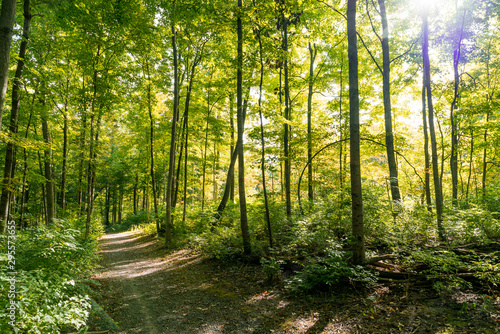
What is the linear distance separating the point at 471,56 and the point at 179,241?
53.3 ft

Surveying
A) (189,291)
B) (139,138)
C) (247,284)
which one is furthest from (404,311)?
(139,138)

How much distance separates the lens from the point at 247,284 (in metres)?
6.77

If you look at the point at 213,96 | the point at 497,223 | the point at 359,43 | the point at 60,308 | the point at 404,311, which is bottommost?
the point at 404,311

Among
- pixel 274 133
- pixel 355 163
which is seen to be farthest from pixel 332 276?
pixel 274 133

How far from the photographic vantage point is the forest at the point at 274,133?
433cm

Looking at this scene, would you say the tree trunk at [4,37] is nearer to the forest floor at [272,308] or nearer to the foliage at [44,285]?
the foliage at [44,285]

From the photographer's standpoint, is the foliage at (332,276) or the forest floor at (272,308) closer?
the forest floor at (272,308)

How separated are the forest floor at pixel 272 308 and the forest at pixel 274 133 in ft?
0.37

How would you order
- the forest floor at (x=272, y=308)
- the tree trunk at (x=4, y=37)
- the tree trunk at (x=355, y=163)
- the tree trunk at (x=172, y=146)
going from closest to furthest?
the tree trunk at (x=4, y=37) → the forest floor at (x=272, y=308) → the tree trunk at (x=355, y=163) → the tree trunk at (x=172, y=146)

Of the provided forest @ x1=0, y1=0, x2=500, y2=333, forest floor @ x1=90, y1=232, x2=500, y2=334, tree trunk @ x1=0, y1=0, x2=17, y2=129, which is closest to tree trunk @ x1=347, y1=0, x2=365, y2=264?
forest @ x1=0, y1=0, x2=500, y2=333

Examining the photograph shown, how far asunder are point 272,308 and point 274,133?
23.1ft

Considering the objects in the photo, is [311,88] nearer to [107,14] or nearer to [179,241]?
[107,14]

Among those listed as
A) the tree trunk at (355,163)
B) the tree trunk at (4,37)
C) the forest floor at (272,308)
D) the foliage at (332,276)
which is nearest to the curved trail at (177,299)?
the forest floor at (272,308)

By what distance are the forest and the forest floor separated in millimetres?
112
